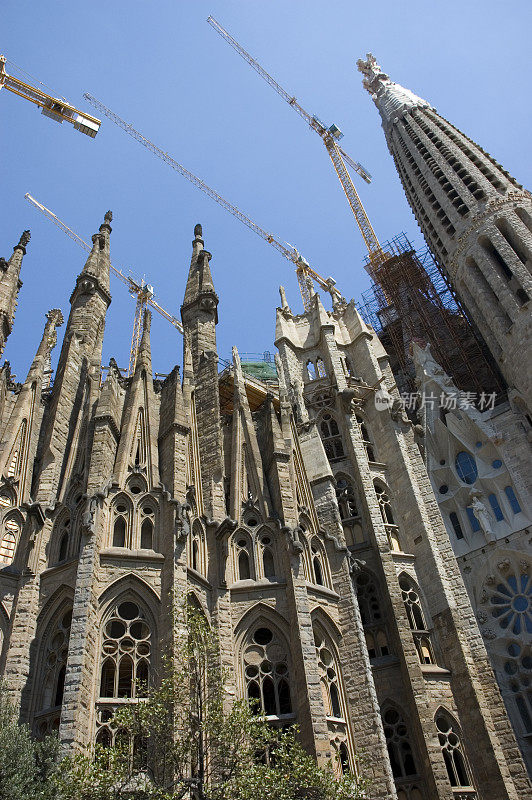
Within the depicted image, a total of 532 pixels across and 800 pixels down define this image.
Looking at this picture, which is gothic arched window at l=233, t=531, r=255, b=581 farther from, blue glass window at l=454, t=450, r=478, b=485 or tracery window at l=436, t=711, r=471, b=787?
blue glass window at l=454, t=450, r=478, b=485

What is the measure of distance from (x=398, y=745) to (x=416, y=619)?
11.7 ft

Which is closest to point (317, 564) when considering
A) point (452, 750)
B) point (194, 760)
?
point (452, 750)

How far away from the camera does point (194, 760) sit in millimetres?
12094

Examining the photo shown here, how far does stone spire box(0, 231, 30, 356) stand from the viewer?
25469mm

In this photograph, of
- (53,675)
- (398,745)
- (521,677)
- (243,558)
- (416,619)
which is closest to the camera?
(53,675)

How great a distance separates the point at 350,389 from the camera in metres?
26.0

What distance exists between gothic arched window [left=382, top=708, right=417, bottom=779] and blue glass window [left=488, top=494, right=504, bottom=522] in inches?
365

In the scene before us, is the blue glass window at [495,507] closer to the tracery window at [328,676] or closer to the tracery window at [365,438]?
the tracery window at [365,438]

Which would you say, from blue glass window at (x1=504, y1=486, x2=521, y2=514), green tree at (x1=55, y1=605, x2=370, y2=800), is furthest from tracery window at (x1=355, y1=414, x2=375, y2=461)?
green tree at (x1=55, y1=605, x2=370, y2=800)

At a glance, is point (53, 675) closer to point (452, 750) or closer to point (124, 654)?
point (124, 654)

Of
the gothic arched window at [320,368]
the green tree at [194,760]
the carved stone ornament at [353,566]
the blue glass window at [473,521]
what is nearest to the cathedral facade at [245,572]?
the carved stone ornament at [353,566]

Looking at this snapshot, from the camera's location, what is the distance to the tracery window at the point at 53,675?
15.0 meters

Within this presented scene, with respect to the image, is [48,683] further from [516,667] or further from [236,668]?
[516,667]

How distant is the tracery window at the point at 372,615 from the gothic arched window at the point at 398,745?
5.92 feet
